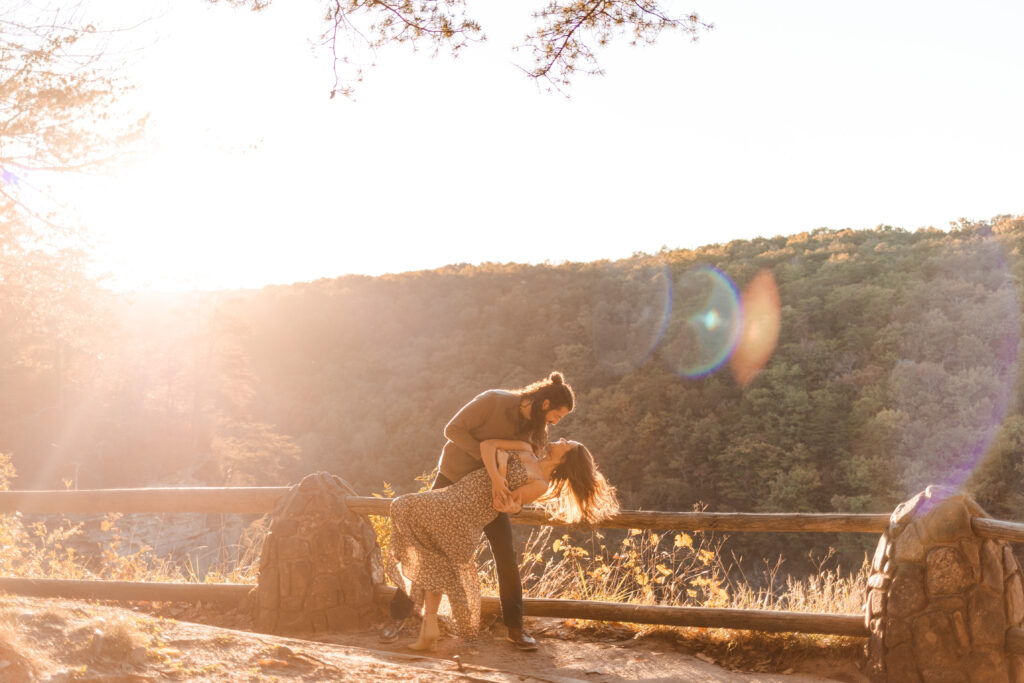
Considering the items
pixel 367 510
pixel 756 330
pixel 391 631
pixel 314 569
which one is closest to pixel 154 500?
pixel 314 569

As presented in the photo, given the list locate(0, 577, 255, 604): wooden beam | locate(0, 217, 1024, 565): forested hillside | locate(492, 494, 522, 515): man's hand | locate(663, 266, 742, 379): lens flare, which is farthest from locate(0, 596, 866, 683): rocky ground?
locate(663, 266, 742, 379): lens flare

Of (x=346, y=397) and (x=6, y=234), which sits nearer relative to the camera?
(x=6, y=234)

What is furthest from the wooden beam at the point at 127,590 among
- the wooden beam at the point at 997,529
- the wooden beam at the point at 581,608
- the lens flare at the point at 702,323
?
the lens flare at the point at 702,323

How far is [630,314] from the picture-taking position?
37719 mm

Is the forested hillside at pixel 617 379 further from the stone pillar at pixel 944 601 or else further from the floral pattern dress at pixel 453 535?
the stone pillar at pixel 944 601

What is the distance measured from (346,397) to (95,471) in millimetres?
10440

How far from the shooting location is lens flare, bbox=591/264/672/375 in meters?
35.8

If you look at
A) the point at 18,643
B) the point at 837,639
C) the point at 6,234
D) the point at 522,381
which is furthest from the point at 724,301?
the point at 18,643

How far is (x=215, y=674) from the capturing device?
3.77m

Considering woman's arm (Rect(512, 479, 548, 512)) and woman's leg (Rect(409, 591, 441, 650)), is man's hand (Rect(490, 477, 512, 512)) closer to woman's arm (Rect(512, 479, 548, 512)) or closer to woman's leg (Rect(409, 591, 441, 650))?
woman's arm (Rect(512, 479, 548, 512))

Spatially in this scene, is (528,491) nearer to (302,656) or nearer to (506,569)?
(506,569)

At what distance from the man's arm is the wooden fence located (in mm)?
736

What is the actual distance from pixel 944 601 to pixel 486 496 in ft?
8.24

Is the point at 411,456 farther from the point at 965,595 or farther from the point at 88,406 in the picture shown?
the point at 965,595
